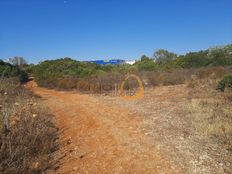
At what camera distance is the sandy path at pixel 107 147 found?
398cm

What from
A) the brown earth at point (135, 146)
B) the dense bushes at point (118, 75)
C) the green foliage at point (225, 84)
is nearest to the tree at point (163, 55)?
the dense bushes at point (118, 75)

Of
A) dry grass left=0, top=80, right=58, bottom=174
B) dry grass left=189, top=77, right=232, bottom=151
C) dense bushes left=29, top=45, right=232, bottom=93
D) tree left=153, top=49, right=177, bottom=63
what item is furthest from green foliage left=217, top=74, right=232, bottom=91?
tree left=153, top=49, right=177, bottom=63

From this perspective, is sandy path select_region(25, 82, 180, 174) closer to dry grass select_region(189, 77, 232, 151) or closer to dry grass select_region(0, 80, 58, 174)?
dry grass select_region(0, 80, 58, 174)

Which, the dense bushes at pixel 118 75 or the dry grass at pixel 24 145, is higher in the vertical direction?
the dense bushes at pixel 118 75

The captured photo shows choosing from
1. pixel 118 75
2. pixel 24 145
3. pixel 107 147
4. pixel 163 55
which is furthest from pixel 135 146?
pixel 163 55

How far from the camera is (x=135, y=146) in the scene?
4848mm

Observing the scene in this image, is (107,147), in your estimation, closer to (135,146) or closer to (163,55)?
(135,146)

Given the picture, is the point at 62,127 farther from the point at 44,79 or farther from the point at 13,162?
the point at 44,79

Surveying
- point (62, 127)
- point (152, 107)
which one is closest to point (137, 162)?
point (62, 127)

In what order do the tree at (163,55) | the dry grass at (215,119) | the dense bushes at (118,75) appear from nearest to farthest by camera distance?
1. the dry grass at (215,119)
2. the dense bushes at (118,75)
3. the tree at (163,55)

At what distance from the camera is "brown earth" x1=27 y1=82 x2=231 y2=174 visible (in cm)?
395

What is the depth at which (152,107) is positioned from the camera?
9141mm

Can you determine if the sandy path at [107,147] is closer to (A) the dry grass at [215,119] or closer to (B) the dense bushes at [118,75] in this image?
(A) the dry grass at [215,119]

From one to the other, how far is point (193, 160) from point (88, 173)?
1.81m
